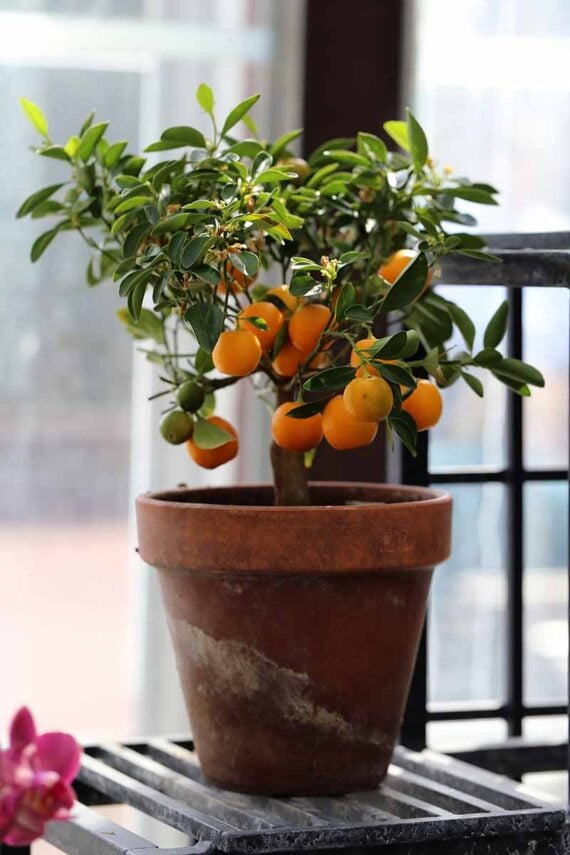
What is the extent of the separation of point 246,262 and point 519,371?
267mm

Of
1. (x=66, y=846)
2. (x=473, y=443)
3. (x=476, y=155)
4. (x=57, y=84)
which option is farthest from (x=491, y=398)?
(x=66, y=846)

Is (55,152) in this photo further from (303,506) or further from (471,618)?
(471,618)

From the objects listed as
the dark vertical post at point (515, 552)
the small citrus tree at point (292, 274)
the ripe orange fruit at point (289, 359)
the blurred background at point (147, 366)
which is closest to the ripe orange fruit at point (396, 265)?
the small citrus tree at point (292, 274)

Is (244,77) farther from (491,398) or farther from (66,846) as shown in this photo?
(66,846)

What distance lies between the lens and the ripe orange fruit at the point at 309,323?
1097mm

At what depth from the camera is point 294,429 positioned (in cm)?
111

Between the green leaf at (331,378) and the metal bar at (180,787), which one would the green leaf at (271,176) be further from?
the metal bar at (180,787)

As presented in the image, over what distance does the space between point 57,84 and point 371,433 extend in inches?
40.1

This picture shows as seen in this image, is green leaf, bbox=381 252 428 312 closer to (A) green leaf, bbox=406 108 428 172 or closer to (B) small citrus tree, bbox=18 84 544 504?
(B) small citrus tree, bbox=18 84 544 504

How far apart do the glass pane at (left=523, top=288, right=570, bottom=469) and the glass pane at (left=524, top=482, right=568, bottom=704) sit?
0.05 meters

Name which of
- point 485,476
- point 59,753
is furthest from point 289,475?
point 59,753

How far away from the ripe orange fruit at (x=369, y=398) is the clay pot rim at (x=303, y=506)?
119mm

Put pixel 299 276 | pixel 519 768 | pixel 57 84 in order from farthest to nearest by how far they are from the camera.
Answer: pixel 57 84 → pixel 519 768 → pixel 299 276

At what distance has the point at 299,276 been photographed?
3.37 ft
